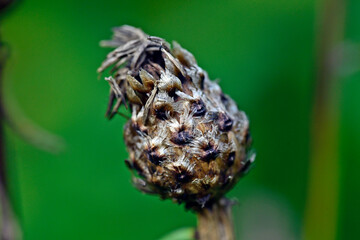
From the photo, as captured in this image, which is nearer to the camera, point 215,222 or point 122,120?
point 215,222

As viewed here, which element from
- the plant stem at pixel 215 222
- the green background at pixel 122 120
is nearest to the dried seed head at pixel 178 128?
the plant stem at pixel 215 222

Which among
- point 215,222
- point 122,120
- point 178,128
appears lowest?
point 122,120

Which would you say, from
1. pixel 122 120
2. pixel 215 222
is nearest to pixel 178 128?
pixel 215 222
